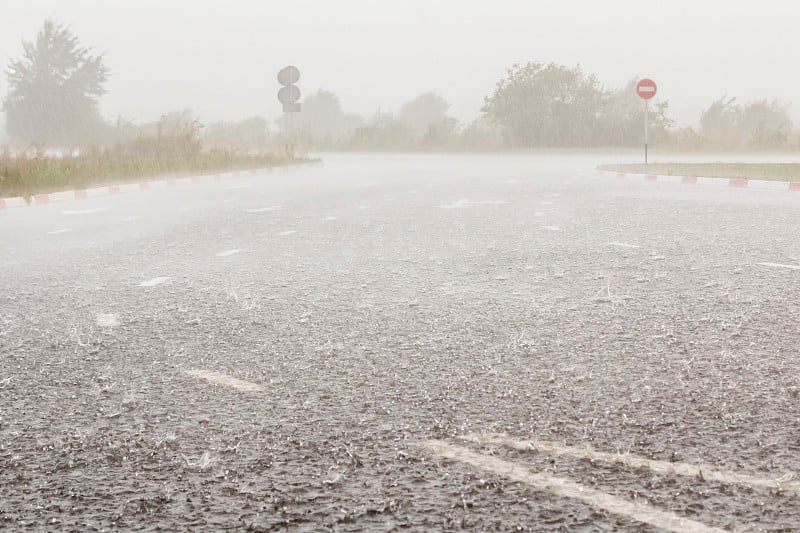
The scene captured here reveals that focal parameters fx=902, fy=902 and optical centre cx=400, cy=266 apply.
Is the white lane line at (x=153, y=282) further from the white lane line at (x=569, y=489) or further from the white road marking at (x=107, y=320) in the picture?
the white lane line at (x=569, y=489)

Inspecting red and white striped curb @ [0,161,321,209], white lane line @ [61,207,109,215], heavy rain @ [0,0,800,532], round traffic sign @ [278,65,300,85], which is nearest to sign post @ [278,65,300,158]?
round traffic sign @ [278,65,300,85]

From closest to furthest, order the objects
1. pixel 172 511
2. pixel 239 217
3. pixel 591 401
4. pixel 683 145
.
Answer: pixel 172 511
pixel 591 401
pixel 239 217
pixel 683 145

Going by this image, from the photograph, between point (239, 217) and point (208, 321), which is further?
point (239, 217)

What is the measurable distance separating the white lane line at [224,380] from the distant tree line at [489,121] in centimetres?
2788

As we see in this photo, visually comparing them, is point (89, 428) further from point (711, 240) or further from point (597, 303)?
point (711, 240)

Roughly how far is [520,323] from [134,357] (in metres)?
2.18

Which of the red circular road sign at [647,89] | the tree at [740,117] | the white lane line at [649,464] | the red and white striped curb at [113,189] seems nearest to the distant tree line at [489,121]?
the tree at [740,117]

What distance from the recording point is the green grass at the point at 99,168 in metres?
18.5

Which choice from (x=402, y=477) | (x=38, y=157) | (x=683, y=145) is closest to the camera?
(x=402, y=477)

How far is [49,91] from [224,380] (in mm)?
60972

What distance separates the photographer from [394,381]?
408 cm

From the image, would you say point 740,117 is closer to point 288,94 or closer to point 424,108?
point 288,94

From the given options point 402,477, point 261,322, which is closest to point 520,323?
point 261,322

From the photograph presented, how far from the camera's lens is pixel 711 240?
9055mm
